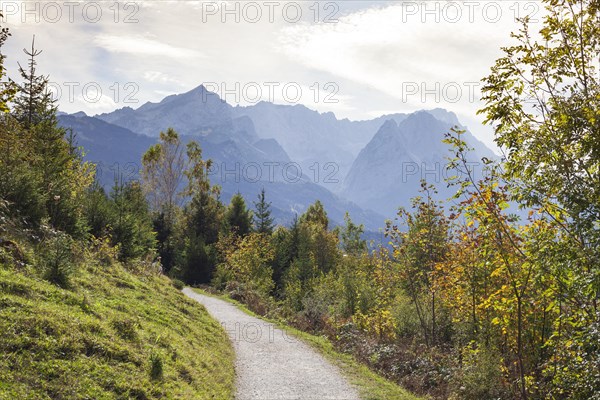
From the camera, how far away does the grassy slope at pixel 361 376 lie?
41.1 ft

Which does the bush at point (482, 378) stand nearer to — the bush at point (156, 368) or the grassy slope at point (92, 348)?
the grassy slope at point (92, 348)

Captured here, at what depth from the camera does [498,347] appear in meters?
12.1

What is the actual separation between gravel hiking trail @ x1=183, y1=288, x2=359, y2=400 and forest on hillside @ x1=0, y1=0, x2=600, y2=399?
228cm

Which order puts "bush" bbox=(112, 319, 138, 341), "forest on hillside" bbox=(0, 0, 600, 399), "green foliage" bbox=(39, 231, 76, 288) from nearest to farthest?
"forest on hillside" bbox=(0, 0, 600, 399), "bush" bbox=(112, 319, 138, 341), "green foliage" bbox=(39, 231, 76, 288)

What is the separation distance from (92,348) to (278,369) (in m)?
7.60

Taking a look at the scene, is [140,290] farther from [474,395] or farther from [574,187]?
[574,187]

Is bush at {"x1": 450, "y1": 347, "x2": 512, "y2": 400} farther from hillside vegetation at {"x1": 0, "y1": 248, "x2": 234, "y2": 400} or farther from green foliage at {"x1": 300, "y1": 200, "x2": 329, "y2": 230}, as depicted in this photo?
green foliage at {"x1": 300, "y1": 200, "x2": 329, "y2": 230}

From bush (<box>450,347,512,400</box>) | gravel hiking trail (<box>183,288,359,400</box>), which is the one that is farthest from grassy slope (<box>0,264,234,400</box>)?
bush (<box>450,347,512,400</box>)

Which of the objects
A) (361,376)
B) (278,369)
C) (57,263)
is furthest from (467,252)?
(57,263)

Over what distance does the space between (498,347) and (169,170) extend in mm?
50314

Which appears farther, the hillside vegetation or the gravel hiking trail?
the gravel hiking trail

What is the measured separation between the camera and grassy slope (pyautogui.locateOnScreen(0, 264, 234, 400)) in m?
7.02

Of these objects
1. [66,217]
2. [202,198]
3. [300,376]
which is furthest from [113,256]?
[202,198]

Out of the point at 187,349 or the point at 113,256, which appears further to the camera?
the point at 113,256
